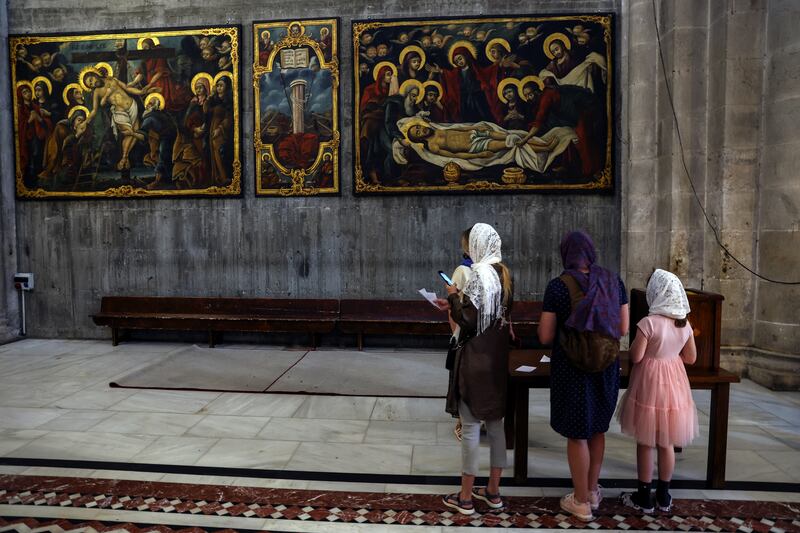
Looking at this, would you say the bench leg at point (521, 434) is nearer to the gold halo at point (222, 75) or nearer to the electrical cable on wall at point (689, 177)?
the electrical cable on wall at point (689, 177)

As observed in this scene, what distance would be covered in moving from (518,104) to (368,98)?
95.7 inches

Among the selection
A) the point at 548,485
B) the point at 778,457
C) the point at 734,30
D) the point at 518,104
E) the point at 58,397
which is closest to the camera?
the point at 548,485

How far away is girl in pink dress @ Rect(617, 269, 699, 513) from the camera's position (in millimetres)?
3514

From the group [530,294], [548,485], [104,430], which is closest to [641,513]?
[548,485]

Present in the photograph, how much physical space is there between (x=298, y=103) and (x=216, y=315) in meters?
3.80

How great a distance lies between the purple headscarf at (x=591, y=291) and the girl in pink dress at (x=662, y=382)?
1.40 ft

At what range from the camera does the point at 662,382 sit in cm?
354

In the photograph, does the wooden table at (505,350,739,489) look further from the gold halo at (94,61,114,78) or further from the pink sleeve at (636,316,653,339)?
the gold halo at (94,61,114,78)

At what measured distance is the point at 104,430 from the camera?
528 cm

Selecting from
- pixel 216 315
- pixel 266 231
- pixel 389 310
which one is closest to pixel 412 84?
pixel 266 231

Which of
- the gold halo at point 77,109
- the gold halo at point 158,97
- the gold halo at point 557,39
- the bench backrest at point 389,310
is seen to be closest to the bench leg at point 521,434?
the bench backrest at point 389,310

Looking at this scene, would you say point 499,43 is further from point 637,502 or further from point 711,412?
point 637,502

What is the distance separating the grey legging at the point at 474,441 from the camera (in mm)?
3537

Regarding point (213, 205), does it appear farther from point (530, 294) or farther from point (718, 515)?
point (718, 515)
